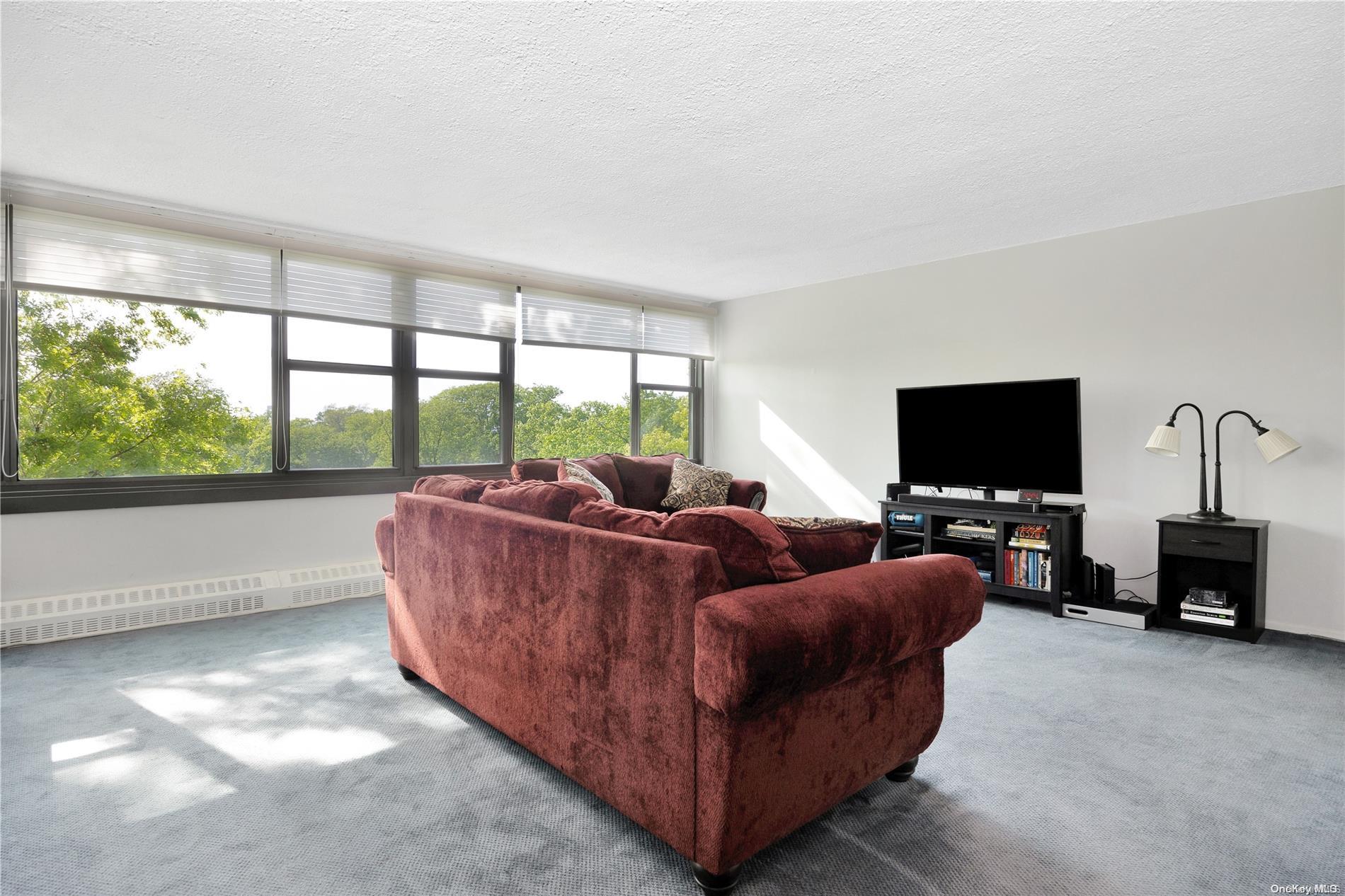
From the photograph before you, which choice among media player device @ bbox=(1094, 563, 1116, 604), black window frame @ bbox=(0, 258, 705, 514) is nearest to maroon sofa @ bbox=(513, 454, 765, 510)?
black window frame @ bbox=(0, 258, 705, 514)

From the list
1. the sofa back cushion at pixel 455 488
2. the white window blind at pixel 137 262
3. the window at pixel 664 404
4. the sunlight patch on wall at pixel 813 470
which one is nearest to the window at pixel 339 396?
the white window blind at pixel 137 262

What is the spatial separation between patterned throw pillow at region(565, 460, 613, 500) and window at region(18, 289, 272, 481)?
1.86m

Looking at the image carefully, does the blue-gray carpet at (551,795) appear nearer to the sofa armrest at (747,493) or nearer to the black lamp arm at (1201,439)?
the black lamp arm at (1201,439)

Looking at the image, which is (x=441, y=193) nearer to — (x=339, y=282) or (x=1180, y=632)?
(x=339, y=282)

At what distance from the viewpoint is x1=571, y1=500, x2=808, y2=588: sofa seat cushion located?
5.55 ft

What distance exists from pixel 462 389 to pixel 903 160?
136 inches

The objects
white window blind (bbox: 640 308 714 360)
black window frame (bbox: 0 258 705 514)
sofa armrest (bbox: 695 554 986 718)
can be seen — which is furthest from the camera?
white window blind (bbox: 640 308 714 360)

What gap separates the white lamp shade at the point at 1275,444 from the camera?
140 inches

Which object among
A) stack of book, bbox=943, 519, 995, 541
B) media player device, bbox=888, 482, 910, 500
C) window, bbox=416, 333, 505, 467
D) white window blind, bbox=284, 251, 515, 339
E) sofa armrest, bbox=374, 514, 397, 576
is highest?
white window blind, bbox=284, 251, 515, 339

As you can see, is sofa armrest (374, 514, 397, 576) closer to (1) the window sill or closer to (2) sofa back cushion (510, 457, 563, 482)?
(2) sofa back cushion (510, 457, 563, 482)

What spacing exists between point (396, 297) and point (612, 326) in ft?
6.20

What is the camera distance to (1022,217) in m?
4.12

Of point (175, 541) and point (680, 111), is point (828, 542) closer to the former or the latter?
point (680, 111)

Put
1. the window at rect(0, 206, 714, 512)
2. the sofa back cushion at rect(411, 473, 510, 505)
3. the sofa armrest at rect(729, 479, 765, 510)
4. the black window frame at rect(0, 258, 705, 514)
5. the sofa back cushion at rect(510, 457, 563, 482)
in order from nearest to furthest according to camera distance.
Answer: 1. the sofa back cushion at rect(411, 473, 510, 505)
2. the black window frame at rect(0, 258, 705, 514)
3. the window at rect(0, 206, 714, 512)
4. the sofa back cushion at rect(510, 457, 563, 482)
5. the sofa armrest at rect(729, 479, 765, 510)
